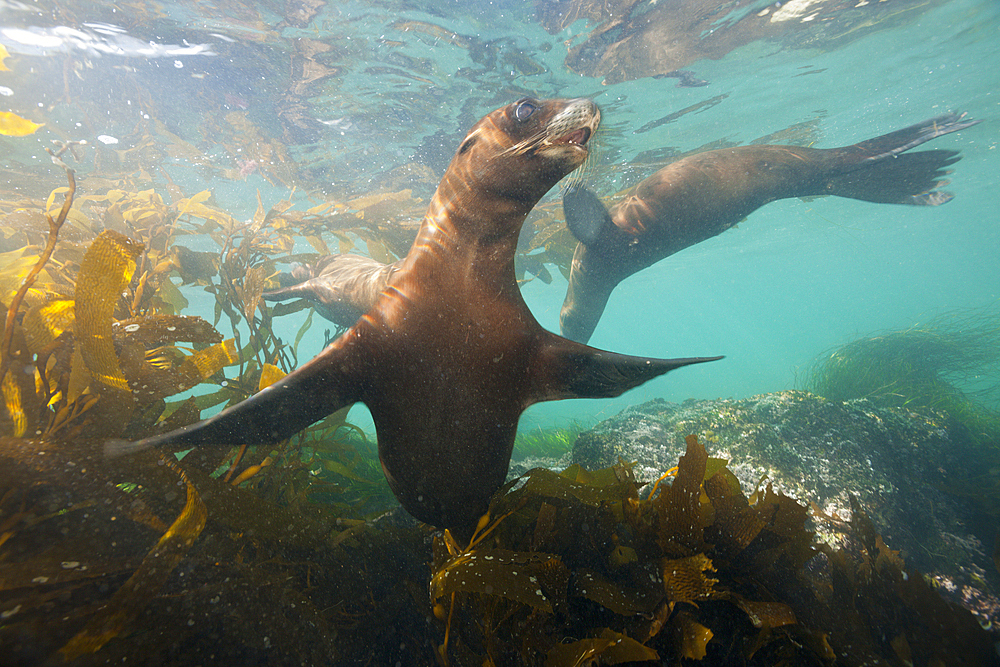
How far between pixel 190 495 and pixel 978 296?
158807 millimetres

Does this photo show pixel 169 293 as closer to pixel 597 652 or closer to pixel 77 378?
pixel 77 378

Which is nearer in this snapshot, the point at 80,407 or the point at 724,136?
the point at 80,407

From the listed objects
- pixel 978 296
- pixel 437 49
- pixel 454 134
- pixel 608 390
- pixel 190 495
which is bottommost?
pixel 978 296

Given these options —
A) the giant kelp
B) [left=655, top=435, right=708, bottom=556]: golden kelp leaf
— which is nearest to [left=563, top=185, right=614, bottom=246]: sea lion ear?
[left=655, top=435, right=708, bottom=556]: golden kelp leaf

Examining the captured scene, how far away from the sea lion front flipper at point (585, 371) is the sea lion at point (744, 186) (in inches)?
148

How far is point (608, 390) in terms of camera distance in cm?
188

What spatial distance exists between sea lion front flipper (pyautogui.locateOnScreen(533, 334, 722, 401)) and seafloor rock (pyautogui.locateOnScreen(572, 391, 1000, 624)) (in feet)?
8.90

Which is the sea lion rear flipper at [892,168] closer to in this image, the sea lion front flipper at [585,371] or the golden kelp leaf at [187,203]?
the sea lion front flipper at [585,371]

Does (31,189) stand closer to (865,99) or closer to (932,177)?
(932,177)

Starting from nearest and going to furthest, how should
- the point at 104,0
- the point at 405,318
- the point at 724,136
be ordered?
the point at 405,318, the point at 104,0, the point at 724,136

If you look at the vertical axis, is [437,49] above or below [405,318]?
above

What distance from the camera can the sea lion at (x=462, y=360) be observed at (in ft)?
5.60

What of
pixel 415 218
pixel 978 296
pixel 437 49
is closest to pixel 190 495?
pixel 437 49

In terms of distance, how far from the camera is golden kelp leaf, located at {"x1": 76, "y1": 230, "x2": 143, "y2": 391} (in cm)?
190
